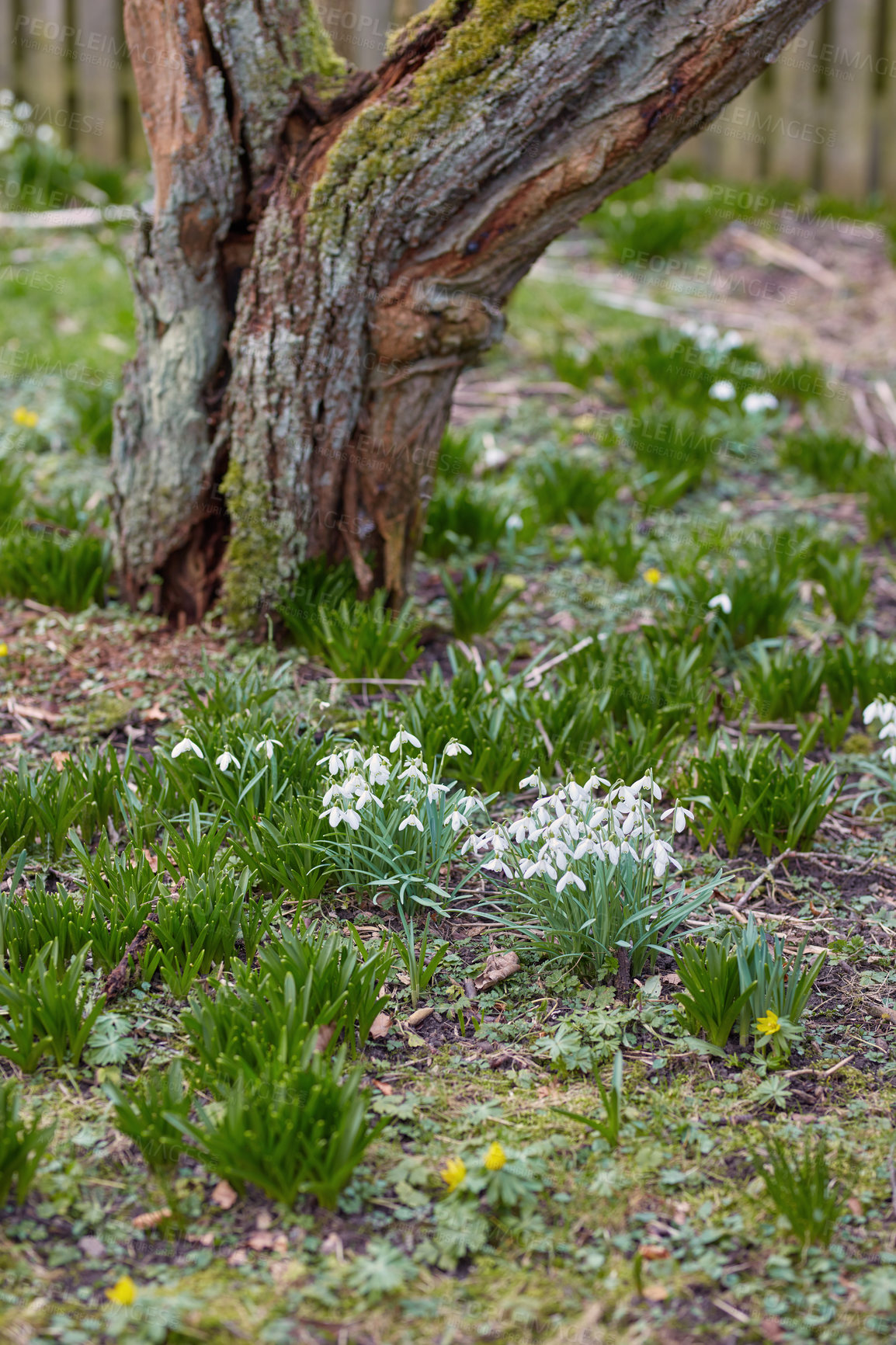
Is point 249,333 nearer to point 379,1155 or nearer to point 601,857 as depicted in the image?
point 601,857

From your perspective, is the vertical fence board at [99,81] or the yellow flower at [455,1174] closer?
the yellow flower at [455,1174]

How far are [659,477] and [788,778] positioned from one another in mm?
2225

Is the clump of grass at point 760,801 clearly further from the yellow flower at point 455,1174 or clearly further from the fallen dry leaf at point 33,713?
the fallen dry leaf at point 33,713

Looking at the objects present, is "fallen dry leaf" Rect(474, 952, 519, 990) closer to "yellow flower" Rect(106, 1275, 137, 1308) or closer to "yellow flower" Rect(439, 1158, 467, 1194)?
"yellow flower" Rect(439, 1158, 467, 1194)

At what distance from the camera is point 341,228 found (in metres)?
3.20

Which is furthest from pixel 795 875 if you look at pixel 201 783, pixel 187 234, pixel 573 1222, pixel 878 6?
pixel 878 6

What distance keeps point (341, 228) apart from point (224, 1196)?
2.49m

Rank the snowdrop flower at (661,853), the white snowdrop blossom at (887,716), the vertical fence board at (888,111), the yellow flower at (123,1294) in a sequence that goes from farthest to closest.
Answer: the vertical fence board at (888,111) < the white snowdrop blossom at (887,716) < the snowdrop flower at (661,853) < the yellow flower at (123,1294)

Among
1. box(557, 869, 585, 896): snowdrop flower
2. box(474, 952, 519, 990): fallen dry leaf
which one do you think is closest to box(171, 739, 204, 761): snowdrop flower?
box(474, 952, 519, 990): fallen dry leaf

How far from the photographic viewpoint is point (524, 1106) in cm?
216

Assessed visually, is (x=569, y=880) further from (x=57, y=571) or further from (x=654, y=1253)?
(x=57, y=571)

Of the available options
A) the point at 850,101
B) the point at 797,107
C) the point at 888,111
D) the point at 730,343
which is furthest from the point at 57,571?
the point at 888,111

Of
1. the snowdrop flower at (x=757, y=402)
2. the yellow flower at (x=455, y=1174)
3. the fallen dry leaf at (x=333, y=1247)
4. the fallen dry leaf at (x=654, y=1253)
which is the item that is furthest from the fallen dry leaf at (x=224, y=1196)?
the snowdrop flower at (x=757, y=402)

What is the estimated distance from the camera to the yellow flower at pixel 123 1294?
5.64 feet
